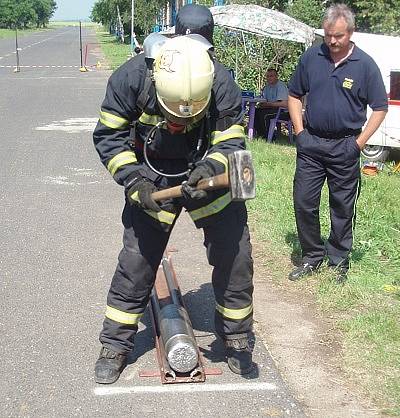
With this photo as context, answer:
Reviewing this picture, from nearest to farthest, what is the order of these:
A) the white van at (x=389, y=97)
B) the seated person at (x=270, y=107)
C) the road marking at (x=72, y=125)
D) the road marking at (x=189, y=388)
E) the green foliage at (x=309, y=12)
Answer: the road marking at (x=189, y=388)
the white van at (x=389, y=97)
the seated person at (x=270, y=107)
the road marking at (x=72, y=125)
the green foliage at (x=309, y=12)

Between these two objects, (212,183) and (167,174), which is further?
(167,174)

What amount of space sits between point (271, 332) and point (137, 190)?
1.46 meters

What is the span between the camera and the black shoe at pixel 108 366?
368cm

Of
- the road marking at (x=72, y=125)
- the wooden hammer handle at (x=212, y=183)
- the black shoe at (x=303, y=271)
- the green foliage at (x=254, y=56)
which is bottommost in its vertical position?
the road marking at (x=72, y=125)

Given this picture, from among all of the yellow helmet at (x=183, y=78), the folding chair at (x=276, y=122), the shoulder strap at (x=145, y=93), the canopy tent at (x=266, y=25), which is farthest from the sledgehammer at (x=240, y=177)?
the canopy tent at (x=266, y=25)

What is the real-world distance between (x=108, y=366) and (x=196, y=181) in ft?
3.86

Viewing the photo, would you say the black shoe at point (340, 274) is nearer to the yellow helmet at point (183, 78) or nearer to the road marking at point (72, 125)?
the yellow helmet at point (183, 78)

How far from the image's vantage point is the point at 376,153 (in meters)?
11.1

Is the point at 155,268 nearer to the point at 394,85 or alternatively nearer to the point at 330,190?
the point at 330,190

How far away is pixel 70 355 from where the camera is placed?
13.0 ft

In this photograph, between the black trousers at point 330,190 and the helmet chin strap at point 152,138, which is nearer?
the helmet chin strap at point 152,138

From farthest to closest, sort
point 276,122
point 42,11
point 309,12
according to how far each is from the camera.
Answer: point 42,11 → point 309,12 → point 276,122

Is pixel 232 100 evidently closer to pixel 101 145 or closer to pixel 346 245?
pixel 101 145

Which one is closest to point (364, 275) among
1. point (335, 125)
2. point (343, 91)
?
point (335, 125)
